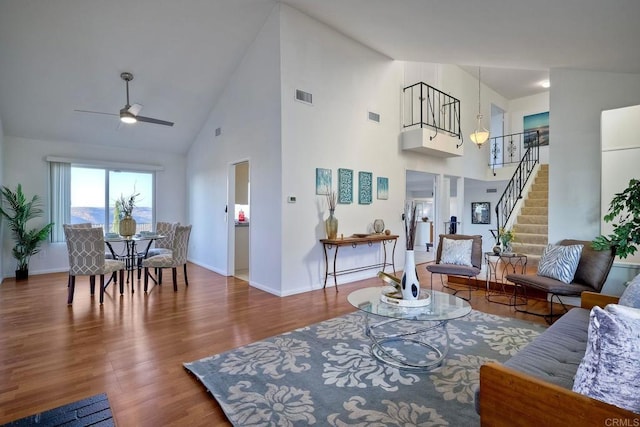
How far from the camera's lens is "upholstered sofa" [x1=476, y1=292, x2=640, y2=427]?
113cm

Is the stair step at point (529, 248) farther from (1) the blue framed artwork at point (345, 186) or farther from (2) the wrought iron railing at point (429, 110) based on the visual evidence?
(1) the blue framed artwork at point (345, 186)

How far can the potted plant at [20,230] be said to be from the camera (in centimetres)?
566

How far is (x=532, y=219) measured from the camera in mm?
6977

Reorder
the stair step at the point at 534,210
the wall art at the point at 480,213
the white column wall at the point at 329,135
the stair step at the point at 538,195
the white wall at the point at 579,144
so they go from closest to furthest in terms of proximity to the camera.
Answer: the white wall at the point at 579,144 < the white column wall at the point at 329,135 < the stair step at the point at 534,210 < the stair step at the point at 538,195 < the wall art at the point at 480,213

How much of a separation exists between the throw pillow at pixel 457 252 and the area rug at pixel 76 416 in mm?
4382

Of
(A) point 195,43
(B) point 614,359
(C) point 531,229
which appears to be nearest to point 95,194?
(A) point 195,43

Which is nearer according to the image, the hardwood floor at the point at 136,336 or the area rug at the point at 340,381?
the area rug at the point at 340,381

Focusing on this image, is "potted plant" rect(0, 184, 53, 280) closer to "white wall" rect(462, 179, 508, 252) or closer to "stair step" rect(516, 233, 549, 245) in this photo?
"stair step" rect(516, 233, 549, 245)

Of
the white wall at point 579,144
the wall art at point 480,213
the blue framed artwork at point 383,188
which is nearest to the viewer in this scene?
the white wall at point 579,144

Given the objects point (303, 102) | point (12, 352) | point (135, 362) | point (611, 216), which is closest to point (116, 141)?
point (303, 102)

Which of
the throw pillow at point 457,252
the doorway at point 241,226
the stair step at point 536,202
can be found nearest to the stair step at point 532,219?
the stair step at point 536,202

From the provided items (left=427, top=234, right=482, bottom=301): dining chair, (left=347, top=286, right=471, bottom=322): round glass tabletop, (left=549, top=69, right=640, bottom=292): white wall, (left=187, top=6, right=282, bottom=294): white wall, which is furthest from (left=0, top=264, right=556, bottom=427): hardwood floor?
(left=549, top=69, right=640, bottom=292): white wall

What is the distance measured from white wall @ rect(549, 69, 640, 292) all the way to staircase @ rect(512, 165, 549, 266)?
2233 millimetres

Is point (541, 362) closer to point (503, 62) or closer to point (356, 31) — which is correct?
point (503, 62)
